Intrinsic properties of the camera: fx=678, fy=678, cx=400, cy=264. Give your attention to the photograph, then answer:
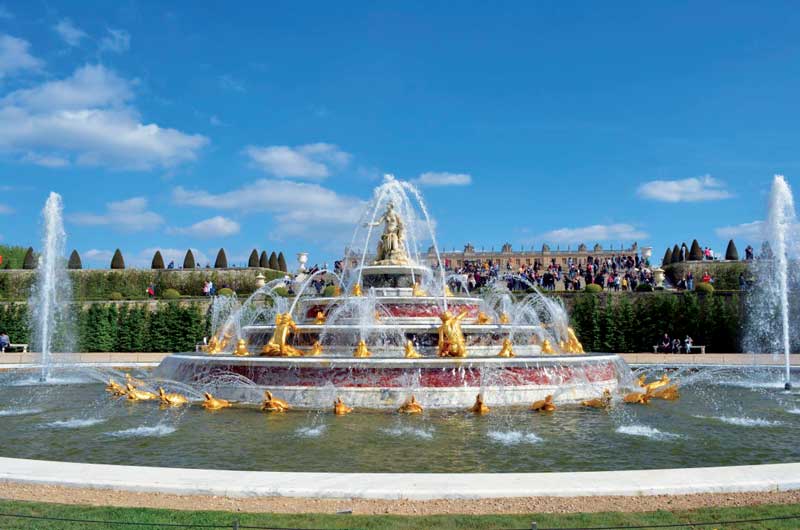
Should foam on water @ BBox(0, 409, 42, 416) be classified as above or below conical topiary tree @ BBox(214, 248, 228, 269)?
below

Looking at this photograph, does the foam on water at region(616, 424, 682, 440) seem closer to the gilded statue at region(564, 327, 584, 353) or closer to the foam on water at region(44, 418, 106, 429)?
the gilded statue at region(564, 327, 584, 353)

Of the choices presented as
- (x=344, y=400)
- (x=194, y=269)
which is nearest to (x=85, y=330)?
(x=194, y=269)

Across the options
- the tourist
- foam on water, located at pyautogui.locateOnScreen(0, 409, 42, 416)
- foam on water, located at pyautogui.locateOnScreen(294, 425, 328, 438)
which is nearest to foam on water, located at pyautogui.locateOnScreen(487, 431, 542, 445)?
foam on water, located at pyautogui.locateOnScreen(294, 425, 328, 438)

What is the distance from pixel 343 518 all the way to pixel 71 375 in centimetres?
2371

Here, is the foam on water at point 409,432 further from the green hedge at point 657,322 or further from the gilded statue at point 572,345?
the green hedge at point 657,322

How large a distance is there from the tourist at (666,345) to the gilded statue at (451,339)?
24231 millimetres

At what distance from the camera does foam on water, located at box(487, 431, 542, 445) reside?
12.1 m

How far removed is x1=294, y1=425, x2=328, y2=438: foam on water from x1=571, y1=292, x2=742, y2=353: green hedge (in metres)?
29.0

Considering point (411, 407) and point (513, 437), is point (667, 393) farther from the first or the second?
point (513, 437)

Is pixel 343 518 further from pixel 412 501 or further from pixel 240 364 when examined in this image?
pixel 240 364

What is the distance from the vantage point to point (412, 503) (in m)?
7.94

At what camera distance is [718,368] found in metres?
28.8

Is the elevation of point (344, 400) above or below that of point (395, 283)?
below

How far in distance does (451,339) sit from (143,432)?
808cm
